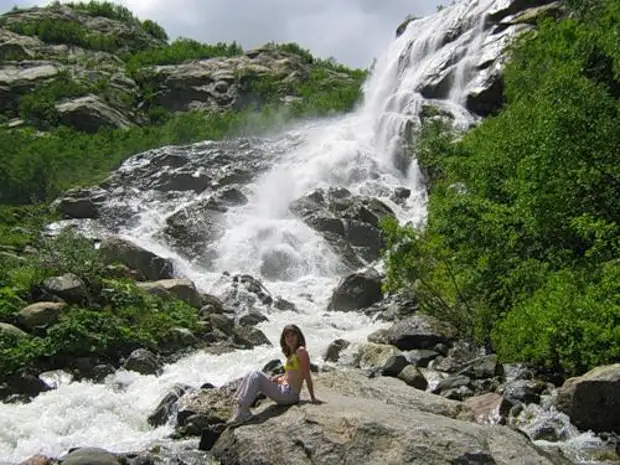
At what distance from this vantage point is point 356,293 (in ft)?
83.7

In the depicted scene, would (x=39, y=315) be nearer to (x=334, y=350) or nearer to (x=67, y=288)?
(x=67, y=288)

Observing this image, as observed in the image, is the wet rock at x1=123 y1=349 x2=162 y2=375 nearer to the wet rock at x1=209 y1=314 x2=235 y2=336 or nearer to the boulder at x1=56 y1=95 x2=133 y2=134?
the wet rock at x1=209 y1=314 x2=235 y2=336

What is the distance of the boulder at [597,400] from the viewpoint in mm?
10914

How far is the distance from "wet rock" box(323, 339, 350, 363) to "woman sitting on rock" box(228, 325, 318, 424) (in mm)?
8692

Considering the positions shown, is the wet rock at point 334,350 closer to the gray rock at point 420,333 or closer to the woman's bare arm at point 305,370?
the gray rock at point 420,333

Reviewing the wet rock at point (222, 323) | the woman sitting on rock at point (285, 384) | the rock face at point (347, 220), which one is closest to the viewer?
the woman sitting on rock at point (285, 384)

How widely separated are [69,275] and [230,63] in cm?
5619

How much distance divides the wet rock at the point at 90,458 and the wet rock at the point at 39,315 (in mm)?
7929

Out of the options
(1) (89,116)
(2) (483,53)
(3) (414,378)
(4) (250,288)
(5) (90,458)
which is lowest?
(5) (90,458)

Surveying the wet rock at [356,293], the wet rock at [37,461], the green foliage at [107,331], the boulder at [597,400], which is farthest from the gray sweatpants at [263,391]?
the wet rock at [356,293]

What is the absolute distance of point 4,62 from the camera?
64.6 meters

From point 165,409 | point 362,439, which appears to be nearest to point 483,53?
point 165,409

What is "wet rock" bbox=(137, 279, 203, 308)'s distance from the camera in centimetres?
2214

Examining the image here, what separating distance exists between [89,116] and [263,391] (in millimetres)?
51723
